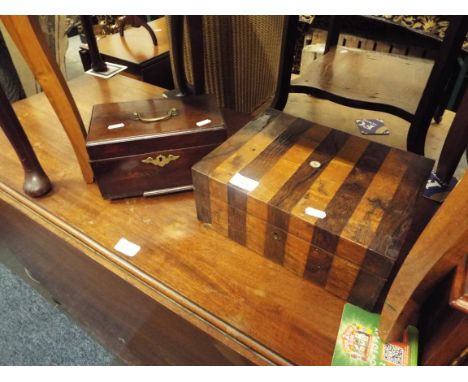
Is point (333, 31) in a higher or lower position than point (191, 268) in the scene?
higher

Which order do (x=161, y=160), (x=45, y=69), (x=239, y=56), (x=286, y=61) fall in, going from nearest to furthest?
(x=45, y=69), (x=161, y=160), (x=286, y=61), (x=239, y=56)

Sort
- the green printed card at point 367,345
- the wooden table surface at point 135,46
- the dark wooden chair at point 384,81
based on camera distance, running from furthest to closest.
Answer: the wooden table surface at point 135,46 → the dark wooden chair at point 384,81 → the green printed card at point 367,345

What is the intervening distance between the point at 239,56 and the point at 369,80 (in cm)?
58

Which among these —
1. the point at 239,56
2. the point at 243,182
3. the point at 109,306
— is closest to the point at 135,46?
the point at 239,56

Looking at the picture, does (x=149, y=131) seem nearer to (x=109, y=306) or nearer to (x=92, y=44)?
(x=109, y=306)

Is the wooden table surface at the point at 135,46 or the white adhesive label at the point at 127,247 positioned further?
the wooden table surface at the point at 135,46

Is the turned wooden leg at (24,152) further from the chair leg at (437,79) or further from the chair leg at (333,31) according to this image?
the chair leg at (333,31)

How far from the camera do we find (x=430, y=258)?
0.39 meters

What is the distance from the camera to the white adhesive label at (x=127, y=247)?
724mm

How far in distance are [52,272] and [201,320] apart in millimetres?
675

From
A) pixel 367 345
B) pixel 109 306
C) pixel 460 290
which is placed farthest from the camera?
pixel 109 306

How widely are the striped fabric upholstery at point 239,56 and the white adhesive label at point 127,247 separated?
793 mm

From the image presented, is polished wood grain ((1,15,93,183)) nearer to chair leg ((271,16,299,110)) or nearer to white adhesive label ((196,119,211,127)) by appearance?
white adhesive label ((196,119,211,127))

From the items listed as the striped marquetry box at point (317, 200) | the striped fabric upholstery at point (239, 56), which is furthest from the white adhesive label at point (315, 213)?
the striped fabric upholstery at point (239, 56)
